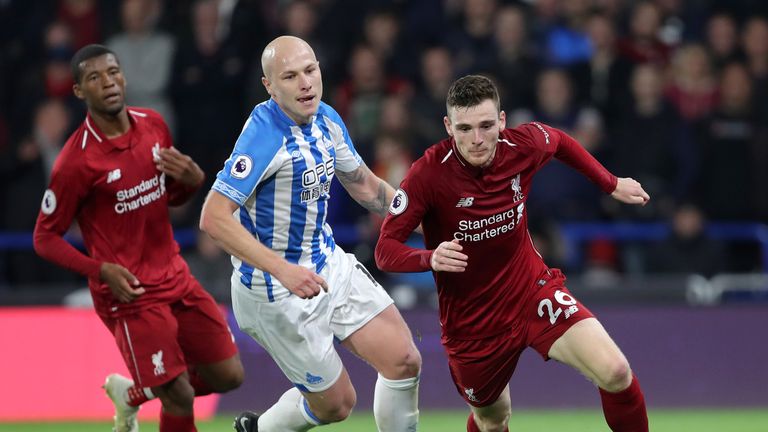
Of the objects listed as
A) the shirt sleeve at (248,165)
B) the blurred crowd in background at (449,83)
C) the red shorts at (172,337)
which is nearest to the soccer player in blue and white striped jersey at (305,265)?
the shirt sleeve at (248,165)

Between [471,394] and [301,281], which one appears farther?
[471,394]

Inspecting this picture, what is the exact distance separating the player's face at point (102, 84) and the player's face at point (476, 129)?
2048mm

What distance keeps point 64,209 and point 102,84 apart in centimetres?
75

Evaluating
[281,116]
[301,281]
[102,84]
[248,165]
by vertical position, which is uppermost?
[102,84]

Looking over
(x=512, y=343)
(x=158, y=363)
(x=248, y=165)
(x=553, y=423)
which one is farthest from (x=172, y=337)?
(x=553, y=423)

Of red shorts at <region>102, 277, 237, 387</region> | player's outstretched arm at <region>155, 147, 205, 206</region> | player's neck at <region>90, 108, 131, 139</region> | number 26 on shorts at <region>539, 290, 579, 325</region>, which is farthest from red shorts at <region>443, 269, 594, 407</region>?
player's neck at <region>90, 108, 131, 139</region>

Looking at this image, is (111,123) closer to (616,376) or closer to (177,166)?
(177,166)

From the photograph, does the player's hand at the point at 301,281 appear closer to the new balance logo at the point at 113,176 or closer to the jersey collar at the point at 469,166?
the jersey collar at the point at 469,166

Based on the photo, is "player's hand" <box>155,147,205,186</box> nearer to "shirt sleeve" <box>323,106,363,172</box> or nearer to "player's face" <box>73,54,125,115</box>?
"player's face" <box>73,54,125,115</box>

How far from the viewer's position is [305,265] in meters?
6.60

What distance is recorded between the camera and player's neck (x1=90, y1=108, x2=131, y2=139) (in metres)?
7.12

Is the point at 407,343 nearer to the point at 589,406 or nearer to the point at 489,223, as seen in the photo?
the point at 489,223

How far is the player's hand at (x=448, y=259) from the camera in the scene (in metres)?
5.67

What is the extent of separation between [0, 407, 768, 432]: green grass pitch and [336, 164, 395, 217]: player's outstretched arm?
2.64 meters
